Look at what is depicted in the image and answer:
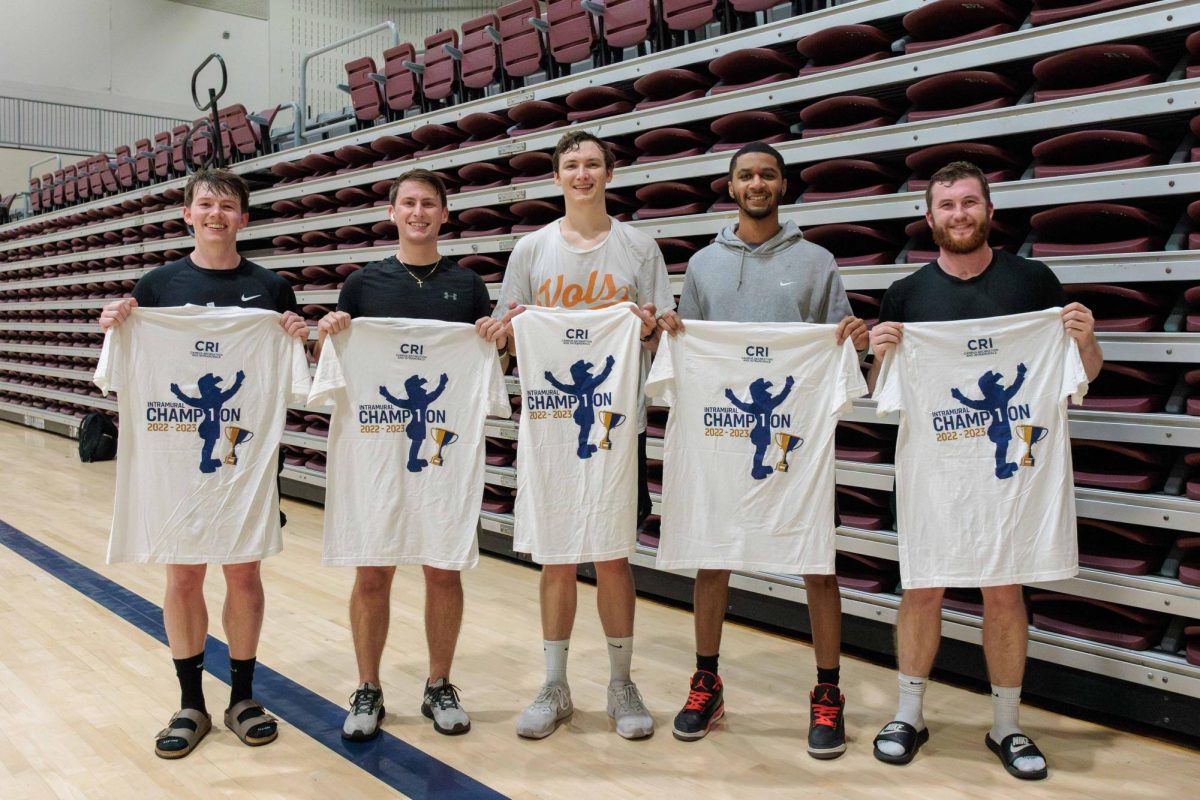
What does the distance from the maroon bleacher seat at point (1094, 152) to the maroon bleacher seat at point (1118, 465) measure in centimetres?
93

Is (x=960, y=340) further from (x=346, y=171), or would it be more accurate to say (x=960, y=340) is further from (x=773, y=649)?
(x=346, y=171)

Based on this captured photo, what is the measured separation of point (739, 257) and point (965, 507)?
0.99 meters

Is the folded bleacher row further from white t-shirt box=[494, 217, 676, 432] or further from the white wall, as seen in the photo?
the white wall

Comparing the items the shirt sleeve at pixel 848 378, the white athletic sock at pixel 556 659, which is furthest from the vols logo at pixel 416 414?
the shirt sleeve at pixel 848 378

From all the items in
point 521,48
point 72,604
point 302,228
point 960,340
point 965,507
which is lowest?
point 72,604

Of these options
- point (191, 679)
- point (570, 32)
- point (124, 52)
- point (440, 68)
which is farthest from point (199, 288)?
point (124, 52)

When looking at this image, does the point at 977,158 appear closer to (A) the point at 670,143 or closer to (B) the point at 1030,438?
(B) the point at 1030,438

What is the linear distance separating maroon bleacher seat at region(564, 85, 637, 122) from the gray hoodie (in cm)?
211

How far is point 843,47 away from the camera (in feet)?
12.4

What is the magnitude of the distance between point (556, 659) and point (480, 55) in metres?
4.03

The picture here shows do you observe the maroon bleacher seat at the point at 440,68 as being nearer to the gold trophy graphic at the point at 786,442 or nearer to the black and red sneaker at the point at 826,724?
the gold trophy graphic at the point at 786,442

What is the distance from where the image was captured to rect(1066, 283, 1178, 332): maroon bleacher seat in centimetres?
299

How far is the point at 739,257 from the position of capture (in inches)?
111

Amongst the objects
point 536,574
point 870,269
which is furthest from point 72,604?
point 870,269
